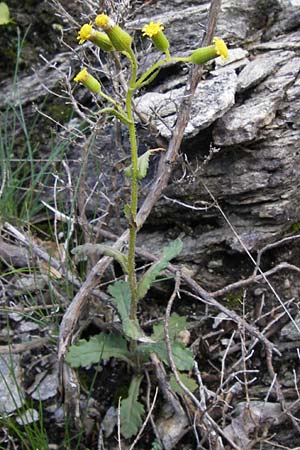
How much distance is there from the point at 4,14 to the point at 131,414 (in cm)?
190

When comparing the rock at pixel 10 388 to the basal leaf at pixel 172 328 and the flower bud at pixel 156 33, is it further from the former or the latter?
the flower bud at pixel 156 33

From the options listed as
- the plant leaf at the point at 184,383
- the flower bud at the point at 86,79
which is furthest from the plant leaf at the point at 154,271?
the flower bud at the point at 86,79

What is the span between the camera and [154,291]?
7.63 ft

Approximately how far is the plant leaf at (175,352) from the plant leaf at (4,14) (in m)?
1.67

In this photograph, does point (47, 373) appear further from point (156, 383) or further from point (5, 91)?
point (5, 91)

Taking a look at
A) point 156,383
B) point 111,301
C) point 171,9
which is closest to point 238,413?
point 156,383

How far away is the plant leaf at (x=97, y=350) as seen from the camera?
6.25 ft

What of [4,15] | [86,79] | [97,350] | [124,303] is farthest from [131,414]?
[4,15]

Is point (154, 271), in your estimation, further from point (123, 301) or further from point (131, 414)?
point (131, 414)

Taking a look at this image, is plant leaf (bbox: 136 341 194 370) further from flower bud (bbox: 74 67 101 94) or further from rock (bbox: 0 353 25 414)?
flower bud (bbox: 74 67 101 94)

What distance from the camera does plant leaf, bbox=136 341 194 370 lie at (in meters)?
1.89

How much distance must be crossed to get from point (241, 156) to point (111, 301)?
0.72 metres

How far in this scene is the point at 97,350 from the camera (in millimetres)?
1966

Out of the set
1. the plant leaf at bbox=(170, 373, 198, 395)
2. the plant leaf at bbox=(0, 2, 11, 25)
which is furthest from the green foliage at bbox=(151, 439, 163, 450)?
the plant leaf at bbox=(0, 2, 11, 25)
